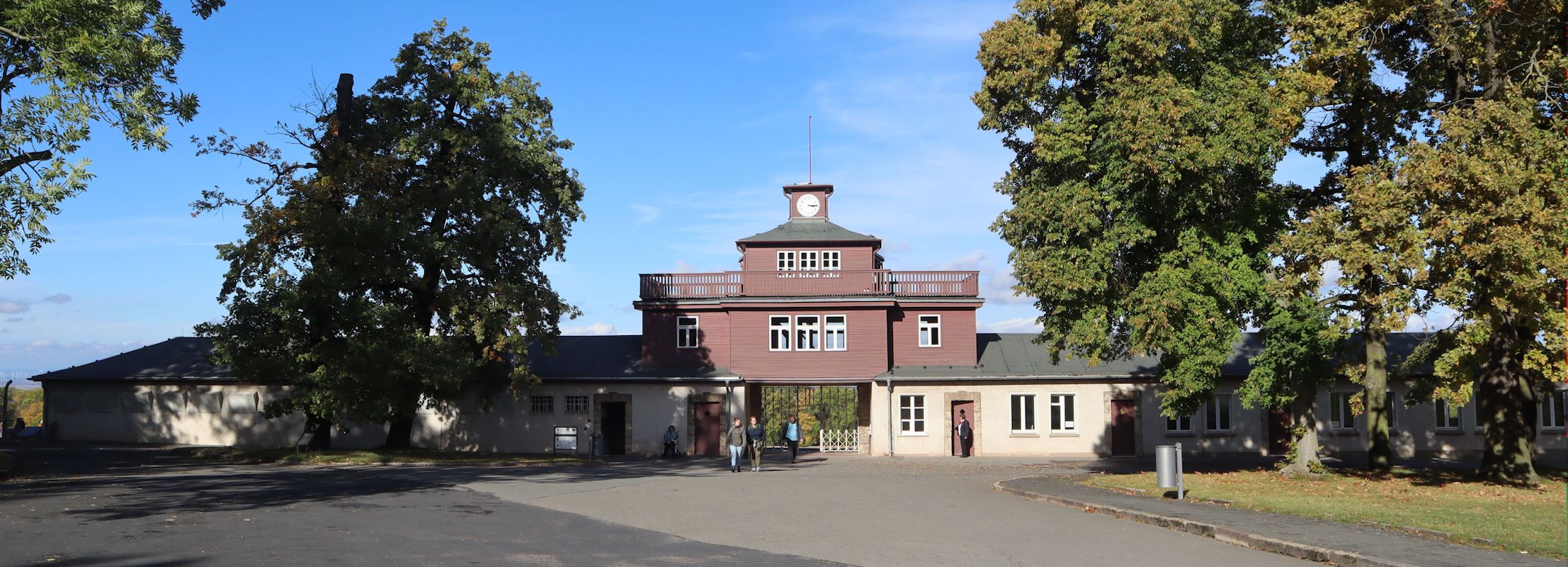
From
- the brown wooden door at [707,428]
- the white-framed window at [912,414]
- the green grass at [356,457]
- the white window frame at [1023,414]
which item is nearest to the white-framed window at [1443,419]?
the white window frame at [1023,414]

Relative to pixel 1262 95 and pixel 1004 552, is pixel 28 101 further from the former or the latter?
pixel 1262 95

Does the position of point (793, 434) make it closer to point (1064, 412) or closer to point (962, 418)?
point (962, 418)

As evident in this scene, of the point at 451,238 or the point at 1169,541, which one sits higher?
the point at 451,238

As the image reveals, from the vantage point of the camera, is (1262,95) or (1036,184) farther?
(1036,184)

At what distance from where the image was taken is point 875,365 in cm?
4003

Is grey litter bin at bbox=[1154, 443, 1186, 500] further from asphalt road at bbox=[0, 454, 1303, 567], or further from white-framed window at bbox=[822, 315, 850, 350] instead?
white-framed window at bbox=[822, 315, 850, 350]

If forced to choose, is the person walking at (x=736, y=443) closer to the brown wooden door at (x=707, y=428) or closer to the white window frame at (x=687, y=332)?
the brown wooden door at (x=707, y=428)

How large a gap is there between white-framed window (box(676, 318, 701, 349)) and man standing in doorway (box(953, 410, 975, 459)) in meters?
9.91

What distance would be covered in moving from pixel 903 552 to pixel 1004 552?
1112mm

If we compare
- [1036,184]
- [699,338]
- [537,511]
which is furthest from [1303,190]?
[699,338]

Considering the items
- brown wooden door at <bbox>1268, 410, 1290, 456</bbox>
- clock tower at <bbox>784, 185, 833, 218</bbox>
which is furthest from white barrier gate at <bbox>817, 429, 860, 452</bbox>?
brown wooden door at <bbox>1268, 410, 1290, 456</bbox>

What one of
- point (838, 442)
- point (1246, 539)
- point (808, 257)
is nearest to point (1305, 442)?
point (1246, 539)

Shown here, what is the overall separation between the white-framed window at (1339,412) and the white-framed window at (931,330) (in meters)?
13.4

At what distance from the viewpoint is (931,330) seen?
40.7m
